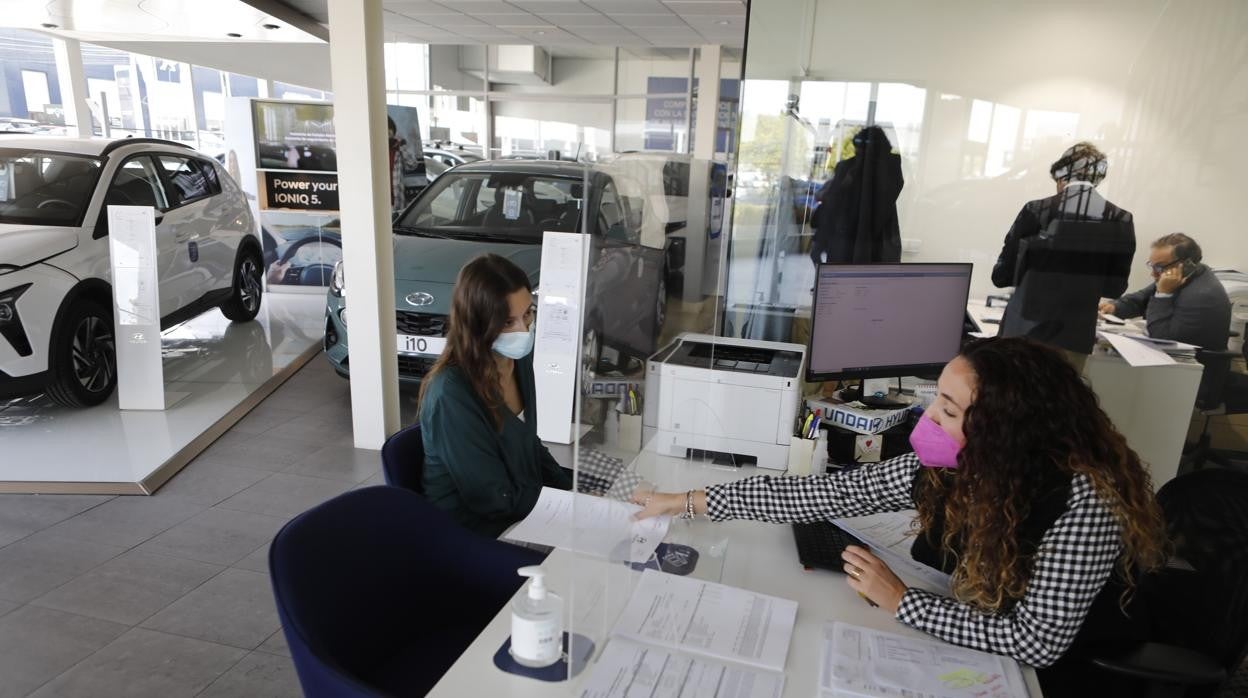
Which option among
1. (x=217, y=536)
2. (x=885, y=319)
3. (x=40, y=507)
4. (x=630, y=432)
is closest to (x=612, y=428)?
(x=630, y=432)

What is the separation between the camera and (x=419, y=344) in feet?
13.3

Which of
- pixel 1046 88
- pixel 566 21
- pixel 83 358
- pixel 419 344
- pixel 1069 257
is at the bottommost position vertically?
pixel 83 358

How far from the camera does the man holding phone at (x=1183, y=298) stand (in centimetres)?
339

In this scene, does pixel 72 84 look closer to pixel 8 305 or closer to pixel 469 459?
pixel 8 305

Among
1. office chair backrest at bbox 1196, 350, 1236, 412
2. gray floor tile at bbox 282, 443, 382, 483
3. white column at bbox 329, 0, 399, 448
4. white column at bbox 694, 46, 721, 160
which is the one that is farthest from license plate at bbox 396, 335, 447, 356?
white column at bbox 694, 46, 721, 160

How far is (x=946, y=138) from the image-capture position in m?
3.64

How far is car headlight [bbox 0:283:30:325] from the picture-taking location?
11.3 feet

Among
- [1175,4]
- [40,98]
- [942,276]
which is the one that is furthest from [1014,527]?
[40,98]

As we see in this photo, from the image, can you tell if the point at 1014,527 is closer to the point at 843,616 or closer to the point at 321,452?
the point at 843,616

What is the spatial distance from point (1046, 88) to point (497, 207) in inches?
122

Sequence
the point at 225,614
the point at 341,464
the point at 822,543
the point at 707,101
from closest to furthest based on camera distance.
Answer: the point at 822,543
the point at 225,614
the point at 341,464
the point at 707,101

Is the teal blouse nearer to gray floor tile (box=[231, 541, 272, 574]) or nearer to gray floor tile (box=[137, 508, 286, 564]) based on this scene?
gray floor tile (box=[231, 541, 272, 574])

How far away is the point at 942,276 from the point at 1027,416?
3.86ft

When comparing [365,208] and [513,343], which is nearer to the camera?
[513,343]
